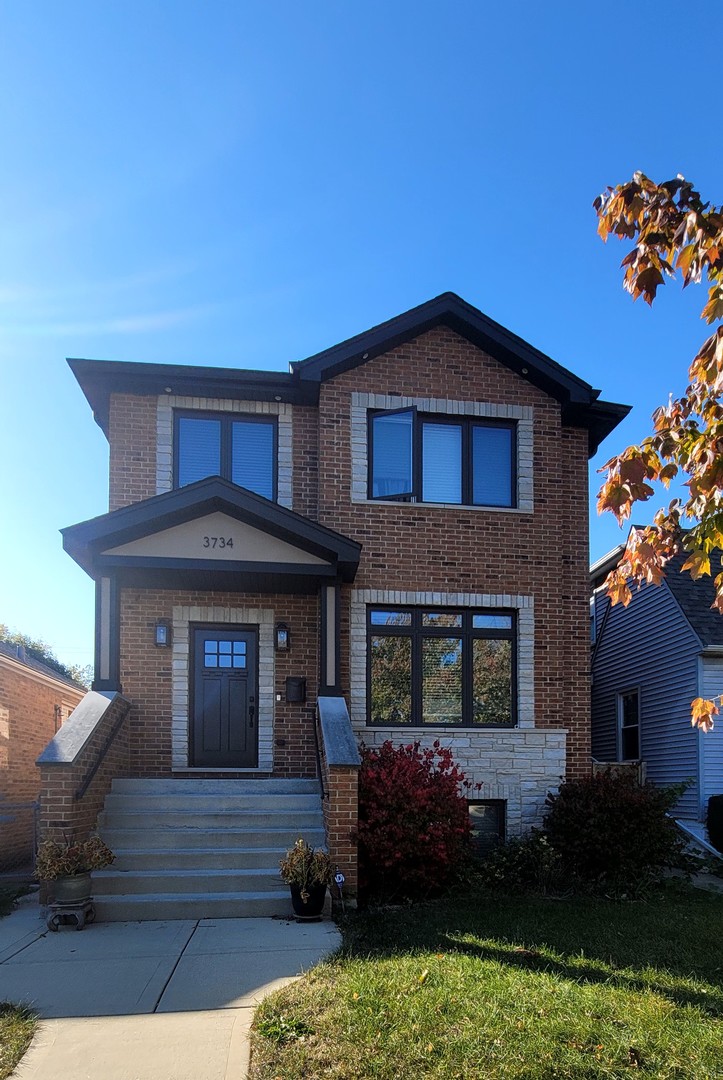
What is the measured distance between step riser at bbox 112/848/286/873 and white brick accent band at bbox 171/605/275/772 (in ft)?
7.65

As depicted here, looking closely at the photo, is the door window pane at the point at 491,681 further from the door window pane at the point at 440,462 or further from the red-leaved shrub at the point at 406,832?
the red-leaved shrub at the point at 406,832

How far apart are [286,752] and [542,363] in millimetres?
6398

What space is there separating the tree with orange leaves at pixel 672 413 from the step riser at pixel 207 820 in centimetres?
642

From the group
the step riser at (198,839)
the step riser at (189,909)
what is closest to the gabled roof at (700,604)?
the step riser at (198,839)

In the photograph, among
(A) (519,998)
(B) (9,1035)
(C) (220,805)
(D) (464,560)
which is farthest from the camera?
(D) (464,560)

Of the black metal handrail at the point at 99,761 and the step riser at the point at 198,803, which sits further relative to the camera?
the step riser at the point at 198,803

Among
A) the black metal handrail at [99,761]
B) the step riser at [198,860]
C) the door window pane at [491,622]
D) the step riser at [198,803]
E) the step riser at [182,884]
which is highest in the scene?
the door window pane at [491,622]

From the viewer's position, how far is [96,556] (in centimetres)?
987

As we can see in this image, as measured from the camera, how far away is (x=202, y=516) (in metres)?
10.2

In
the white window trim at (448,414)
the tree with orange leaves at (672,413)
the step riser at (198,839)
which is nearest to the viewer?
the tree with orange leaves at (672,413)

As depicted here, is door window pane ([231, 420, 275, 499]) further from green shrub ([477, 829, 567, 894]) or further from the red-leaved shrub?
green shrub ([477, 829, 567, 894])

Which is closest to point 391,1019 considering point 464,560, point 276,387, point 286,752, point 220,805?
point 220,805

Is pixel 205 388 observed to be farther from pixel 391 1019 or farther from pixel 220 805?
pixel 391 1019

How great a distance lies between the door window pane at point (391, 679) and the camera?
11.1m
